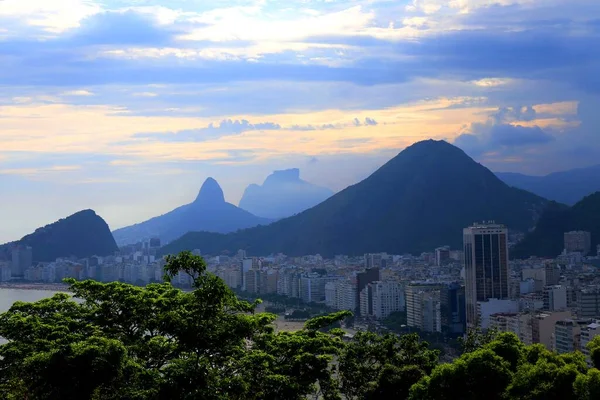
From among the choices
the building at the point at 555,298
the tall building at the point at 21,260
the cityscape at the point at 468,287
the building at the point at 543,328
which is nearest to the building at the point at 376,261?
the cityscape at the point at 468,287

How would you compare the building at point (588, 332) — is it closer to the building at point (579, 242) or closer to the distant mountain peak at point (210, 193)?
the building at point (579, 242)

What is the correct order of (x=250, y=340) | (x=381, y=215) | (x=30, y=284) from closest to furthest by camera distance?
1. (x=250, y=340)
2. (x=30, y=284)
3. (x=381, y=215)

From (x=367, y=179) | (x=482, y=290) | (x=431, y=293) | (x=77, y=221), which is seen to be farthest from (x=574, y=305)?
(x=77, y=221)

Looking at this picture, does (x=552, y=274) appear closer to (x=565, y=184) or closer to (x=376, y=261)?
(x=376, y=261)

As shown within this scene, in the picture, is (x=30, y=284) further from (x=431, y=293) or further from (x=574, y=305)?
(x=574, y=305)

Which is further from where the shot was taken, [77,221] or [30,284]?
[77,221]

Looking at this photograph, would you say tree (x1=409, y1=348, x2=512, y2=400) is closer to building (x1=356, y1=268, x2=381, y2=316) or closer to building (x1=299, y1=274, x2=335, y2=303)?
building (x1=356, y1=268, x2=381, y2=316)

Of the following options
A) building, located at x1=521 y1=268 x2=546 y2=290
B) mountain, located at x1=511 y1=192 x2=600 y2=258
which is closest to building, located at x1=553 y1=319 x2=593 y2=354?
building, located at x1=521 y1=268 x2=546 y2=290
